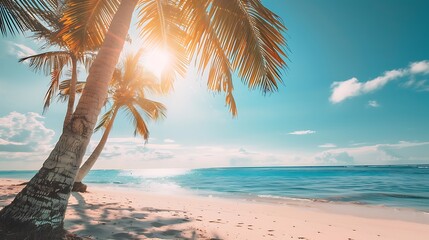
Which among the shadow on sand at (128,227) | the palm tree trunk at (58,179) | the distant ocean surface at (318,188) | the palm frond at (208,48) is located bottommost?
the distant ocean surface at (318,188)

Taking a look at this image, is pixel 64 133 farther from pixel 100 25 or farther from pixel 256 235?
pixel 256 235

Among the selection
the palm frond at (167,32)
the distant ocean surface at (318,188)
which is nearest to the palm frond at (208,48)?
the palm frond at (167,32)

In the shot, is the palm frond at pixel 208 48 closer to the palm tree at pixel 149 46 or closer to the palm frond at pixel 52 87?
the palm tree at pixel 149 46

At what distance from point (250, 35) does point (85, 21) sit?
3784 mm

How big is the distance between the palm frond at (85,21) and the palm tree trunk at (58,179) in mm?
2747

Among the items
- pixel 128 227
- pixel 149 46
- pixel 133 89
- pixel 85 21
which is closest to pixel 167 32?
pixel 149 46

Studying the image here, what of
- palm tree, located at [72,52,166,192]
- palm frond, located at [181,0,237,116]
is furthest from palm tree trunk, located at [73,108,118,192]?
palm frond, located at [181,0,237,116]

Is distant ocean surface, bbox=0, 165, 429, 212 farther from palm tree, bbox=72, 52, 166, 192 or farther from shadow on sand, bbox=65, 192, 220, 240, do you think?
shadow on sand, bbox=65, 192, 220, 240

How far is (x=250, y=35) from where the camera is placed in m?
4.31

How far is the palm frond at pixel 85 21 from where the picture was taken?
17.0 ft

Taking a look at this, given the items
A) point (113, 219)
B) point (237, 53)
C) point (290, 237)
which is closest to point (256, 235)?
point (290, 237)

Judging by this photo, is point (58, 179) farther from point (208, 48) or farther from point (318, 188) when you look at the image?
point (318, 188)

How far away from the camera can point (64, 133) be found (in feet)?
9.32

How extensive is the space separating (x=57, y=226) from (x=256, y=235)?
3868 millimetres
